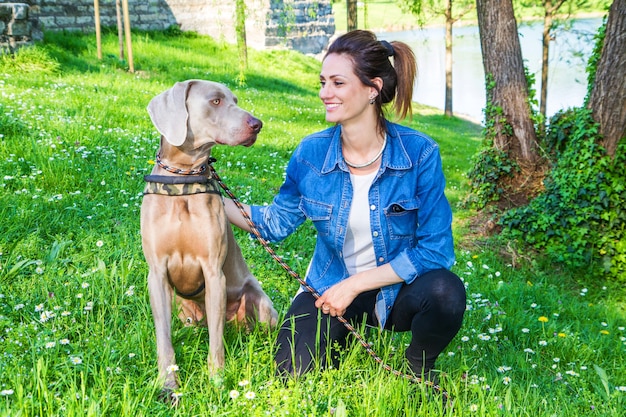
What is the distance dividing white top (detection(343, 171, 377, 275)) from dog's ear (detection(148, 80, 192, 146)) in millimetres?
934

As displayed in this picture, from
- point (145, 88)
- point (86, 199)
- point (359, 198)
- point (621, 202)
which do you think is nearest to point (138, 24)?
point (145, 88)

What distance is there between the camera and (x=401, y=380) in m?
2.89

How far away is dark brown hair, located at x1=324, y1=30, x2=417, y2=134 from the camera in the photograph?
3.14 m

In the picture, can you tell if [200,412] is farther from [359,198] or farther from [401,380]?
[359,198]

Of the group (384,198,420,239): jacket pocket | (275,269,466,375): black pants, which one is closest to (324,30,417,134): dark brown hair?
(384,198,420,239): jacket pocket

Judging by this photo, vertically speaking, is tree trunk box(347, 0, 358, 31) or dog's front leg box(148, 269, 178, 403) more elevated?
tree trunk box(347, 0, 358, 31)

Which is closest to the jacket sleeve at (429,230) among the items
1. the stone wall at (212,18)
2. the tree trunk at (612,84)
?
the tree trunk at (612,84)

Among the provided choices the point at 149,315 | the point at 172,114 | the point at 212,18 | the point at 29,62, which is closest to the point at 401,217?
the point at 172,114

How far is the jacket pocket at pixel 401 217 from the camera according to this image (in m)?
3.18

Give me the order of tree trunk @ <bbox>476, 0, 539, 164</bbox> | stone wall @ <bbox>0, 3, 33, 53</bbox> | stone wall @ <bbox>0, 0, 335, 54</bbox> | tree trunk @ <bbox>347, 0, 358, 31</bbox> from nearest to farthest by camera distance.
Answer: tree trunk @ <bbox>476, 0, 539, 164</bbox> → stone wall @ <bbox>0, 3, 33, 53</bbox> → tree trunk @ <bbox>347, 0, 358, 31</bbox> → stone wall @ <bbox>0, 0, 335, 54</bbox>

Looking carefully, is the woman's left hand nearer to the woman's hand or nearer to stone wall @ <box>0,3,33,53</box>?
the woman's hand

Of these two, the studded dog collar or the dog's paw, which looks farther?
the studded dog collar

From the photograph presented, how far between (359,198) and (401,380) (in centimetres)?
94

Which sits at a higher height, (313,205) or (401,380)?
(313,205)
